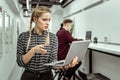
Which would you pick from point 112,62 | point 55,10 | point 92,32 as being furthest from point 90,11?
point 55,10

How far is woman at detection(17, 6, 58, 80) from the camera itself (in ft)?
5.54

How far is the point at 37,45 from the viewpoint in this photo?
1.67m

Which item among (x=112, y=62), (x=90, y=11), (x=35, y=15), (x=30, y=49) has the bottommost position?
(x=112, y=62)

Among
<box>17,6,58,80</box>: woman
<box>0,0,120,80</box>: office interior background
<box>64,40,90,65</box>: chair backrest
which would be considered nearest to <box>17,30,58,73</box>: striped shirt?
<box>17,6,58,80</box>: woman

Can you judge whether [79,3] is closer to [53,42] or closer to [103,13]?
[103,13]

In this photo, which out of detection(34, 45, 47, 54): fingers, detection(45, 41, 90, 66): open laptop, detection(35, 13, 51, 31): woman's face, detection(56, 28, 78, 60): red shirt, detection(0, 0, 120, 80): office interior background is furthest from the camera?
detection(56, 28, 78, 60): red shirt

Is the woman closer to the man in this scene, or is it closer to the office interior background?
the office interior background

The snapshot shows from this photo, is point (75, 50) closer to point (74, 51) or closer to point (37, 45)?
point (74, 51)

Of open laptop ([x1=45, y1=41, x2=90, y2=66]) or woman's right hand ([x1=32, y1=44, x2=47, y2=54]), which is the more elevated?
woman's right hand ([x1=32, y1=44, x2=47, y2=54])

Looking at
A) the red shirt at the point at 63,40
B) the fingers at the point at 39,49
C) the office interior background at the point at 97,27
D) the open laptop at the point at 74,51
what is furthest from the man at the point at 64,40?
the fingers at the point at 39,49

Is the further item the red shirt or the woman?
the red shirt

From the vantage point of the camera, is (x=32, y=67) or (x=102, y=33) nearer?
(x=32, y=67)

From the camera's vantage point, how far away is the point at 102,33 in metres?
4.54

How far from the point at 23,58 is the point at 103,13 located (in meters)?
3.23
